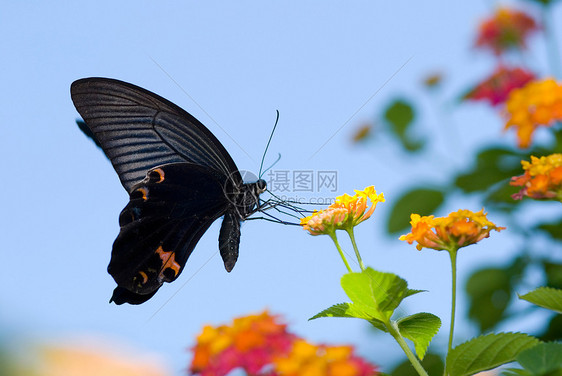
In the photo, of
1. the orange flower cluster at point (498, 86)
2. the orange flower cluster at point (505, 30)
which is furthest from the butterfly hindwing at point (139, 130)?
the orange flower cluster at point (505, 30)

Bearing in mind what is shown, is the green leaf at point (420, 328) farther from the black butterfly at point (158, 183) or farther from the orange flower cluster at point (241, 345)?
the black butterfly at point (158, 183)

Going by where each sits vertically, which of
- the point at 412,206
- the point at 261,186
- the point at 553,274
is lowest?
the point at 553,274

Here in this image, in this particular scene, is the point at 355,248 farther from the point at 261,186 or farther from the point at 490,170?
the point at 490,170

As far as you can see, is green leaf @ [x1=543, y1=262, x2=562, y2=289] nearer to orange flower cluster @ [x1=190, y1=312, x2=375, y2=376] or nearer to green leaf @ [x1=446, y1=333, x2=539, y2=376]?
green leaf @ [x1=446, y1=333, x2=539, y2=376]

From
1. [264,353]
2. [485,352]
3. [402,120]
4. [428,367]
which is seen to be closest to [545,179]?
[485,352]

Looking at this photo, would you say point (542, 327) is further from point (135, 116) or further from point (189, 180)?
point (135, 116)

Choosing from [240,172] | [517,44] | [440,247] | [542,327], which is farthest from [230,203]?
[517,44]
